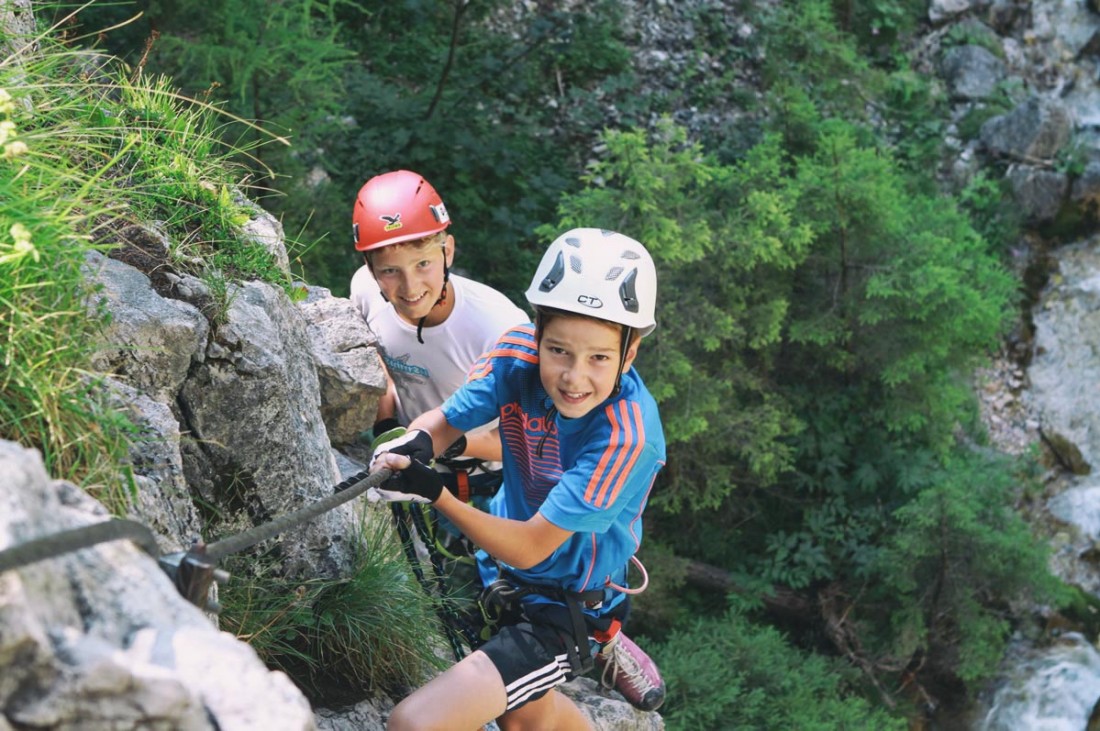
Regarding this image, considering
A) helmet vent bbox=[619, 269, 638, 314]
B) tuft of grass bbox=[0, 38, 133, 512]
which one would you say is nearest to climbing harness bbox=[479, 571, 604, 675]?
helmet vent bbox=[619, 269, 638, 314]

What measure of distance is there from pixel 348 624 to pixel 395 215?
1.59 meters

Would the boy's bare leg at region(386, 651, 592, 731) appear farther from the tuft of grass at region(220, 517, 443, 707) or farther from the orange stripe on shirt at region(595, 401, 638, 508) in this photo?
the orange stripe on shirt at region(595, 401, 638, 508)

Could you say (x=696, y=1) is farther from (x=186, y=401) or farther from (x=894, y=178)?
(x=186, y=401)

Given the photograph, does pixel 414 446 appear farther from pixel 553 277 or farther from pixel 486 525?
pixel 553 277

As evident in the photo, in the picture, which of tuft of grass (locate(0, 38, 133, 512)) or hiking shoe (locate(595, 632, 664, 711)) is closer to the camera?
tuft of grass (locate(0, 38, 133, 512))

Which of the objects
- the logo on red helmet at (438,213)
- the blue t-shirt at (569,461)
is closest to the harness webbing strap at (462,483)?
the blue t-shirt at (569,461)

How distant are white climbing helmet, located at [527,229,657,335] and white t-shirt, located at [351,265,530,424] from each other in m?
0.95

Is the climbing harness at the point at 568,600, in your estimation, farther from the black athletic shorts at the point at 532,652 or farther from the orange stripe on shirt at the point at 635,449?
the orange stripe on shirt at the point at 635,449

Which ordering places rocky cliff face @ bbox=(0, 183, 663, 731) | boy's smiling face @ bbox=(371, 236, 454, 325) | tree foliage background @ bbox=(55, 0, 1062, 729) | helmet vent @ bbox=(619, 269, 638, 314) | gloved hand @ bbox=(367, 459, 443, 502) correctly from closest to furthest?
rocky cliff face @ bbox=(0, 183, 663, 731) → gloved hand @ bbox=(367, 459, 443, 502) → helmet vent @ bbox=(619, 269, 638, 314) → boy's smiling face @ bbox=(371, 236, 454, 325) → tree foliage background @ bbox=(55, 0, 1062, 729)

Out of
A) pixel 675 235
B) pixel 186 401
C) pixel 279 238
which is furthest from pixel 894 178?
pixel 186 401

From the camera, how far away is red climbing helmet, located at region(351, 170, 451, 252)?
13.5 feet

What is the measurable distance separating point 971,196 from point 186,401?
10.7 metres

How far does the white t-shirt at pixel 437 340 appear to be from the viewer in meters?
4.17

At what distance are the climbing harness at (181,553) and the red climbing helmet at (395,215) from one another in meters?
1.48
